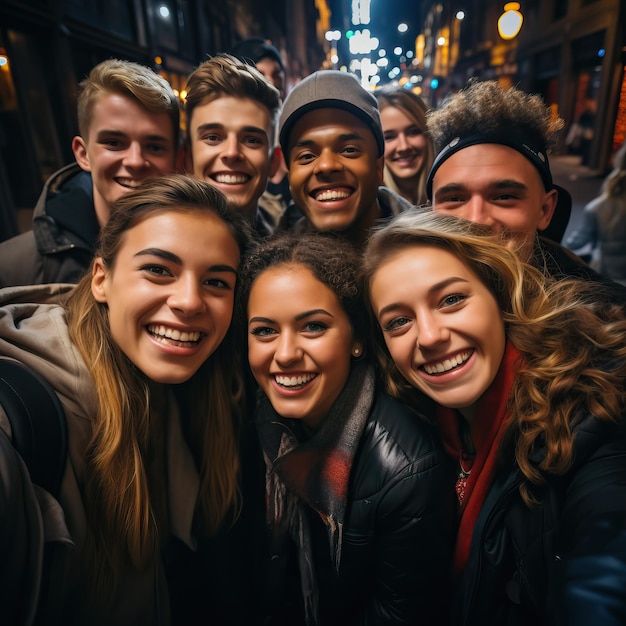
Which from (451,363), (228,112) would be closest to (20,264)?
(228,112)

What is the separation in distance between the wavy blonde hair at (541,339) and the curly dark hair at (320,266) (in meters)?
0.10

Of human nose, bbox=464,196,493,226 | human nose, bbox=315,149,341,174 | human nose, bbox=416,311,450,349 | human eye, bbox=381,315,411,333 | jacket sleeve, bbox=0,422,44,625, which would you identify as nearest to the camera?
jacket sleeve, bbox=0,422,44,625

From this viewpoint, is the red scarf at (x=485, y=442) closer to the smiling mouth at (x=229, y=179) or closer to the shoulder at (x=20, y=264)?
the smiling mouth at (x=229, y=179)

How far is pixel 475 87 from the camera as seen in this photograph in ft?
6.36

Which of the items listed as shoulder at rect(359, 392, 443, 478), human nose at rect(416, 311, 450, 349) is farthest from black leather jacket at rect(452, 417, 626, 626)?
human nose at rect(416, 311, 450, 349)

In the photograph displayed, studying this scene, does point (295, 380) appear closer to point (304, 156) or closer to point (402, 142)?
point (304, 156)

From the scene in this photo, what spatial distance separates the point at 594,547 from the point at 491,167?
1474 millimetres

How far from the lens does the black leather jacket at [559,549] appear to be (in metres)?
0.87

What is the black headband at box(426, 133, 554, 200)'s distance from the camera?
1.71 m

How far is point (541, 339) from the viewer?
1301 mm

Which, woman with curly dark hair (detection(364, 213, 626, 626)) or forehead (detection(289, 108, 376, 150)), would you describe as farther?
forehead (detection(289, 108, 376, 150))

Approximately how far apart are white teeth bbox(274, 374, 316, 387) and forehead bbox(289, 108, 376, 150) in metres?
1.34

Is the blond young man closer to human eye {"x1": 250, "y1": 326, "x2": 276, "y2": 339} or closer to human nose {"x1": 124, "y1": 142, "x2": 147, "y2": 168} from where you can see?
human nose {"x1": 124, "y1": 142, "x2": 147, "y2": 168}

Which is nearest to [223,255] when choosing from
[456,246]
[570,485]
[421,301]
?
[421,301]
